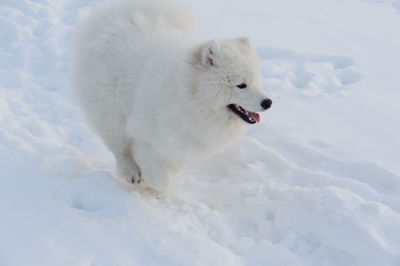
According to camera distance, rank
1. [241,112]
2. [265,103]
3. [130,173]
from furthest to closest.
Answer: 1. [130,173]
2. [241,112]
3. [265,103]

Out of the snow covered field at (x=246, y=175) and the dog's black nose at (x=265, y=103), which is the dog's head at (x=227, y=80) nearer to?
the dog's black nose at (x=265, y=103)

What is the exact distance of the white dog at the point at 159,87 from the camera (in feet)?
11.7

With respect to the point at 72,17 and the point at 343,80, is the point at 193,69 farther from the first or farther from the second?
the point at 72,17

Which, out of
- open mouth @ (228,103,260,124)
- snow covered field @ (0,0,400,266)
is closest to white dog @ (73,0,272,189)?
open mouth @ (228,103,260,124)

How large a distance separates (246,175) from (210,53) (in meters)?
1.48

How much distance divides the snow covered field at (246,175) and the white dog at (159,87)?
0.41 metres

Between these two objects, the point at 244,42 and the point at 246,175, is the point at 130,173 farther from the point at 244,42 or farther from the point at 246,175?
the point at 244,42

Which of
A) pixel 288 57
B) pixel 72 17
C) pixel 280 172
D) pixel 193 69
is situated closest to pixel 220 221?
pixel 280 172

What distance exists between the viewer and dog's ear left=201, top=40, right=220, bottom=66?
3518 mm

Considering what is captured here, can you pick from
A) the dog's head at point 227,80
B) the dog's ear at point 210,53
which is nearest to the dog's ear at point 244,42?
the dog's head at point 227,80

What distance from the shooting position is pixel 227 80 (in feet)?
11.6

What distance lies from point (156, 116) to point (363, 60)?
404 centimetres

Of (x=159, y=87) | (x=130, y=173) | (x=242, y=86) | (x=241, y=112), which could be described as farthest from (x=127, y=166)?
(x=242, y=86)

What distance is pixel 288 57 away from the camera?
677 cm
